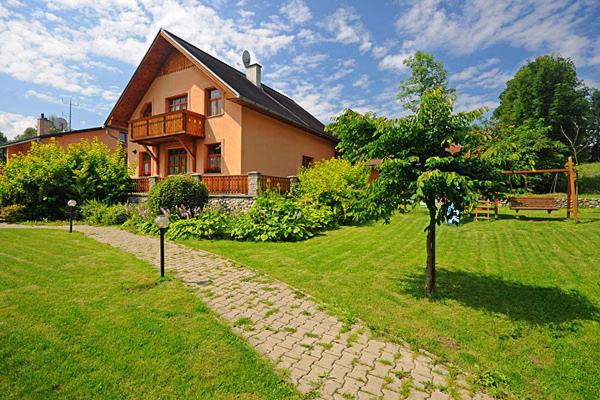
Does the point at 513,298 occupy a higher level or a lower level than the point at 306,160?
lower

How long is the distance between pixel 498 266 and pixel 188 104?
15.4m

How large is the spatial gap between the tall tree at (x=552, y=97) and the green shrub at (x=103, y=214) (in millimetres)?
31480

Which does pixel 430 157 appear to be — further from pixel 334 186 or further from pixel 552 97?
Answer: pixel 552 97

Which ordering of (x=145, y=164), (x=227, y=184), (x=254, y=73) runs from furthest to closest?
1. (x=254, y=73)
2. (x=145, y=164)
3. (x=227, y=184)

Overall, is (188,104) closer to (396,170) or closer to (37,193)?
(37,193)

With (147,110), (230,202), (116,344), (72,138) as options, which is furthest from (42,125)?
(116,344)

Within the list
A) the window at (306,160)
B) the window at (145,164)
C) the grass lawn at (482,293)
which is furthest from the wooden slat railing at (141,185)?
the window at (306,160)

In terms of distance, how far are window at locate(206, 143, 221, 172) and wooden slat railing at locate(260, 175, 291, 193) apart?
4.17 meters

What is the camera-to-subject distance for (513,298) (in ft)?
13.9

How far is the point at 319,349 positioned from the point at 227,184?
10.0 metres

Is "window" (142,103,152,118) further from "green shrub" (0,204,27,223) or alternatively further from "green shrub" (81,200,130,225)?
"green shrub" (0,204,27,223)

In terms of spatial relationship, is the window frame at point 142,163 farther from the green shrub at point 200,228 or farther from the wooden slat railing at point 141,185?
the green shrub at point 200,228

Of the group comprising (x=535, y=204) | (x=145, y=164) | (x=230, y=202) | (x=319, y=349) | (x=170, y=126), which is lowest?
(x=319, y=349)

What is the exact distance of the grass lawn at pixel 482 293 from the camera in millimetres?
2793
